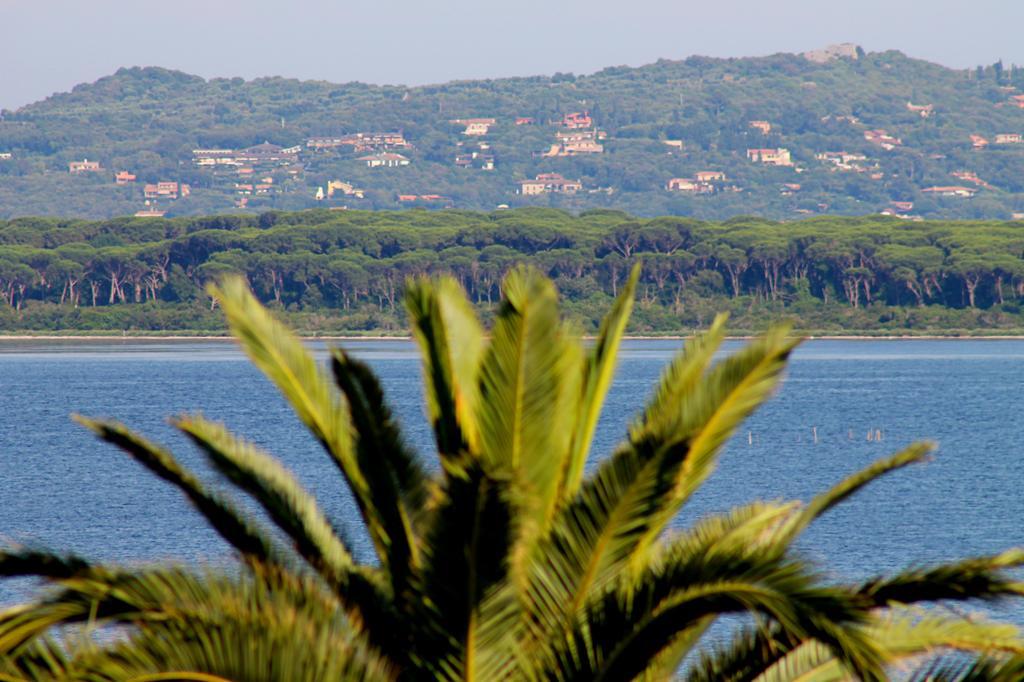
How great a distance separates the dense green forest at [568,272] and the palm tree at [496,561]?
137519mm

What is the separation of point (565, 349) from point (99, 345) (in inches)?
6390

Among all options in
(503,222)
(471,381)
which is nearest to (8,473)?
(471,381)

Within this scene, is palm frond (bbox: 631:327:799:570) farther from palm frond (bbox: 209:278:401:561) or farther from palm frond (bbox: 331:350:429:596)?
palm frond (bbox: 209:278:401:561)

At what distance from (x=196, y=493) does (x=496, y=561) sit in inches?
62.3

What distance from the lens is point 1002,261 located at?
15212 centimetres

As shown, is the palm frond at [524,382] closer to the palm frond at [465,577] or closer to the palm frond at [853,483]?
the palm frond at [465,577]

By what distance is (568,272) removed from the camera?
160m

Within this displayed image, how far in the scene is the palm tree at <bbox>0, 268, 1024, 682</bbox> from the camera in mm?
7246

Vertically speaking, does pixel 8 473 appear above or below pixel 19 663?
below

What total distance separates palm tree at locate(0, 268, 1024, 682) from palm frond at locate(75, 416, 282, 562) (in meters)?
0.01

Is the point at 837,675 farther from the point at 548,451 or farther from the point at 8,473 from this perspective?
the point at 8,473

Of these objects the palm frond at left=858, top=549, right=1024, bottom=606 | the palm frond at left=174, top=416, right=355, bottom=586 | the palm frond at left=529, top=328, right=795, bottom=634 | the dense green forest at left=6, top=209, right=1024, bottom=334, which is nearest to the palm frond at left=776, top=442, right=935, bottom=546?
the palm frond at left=858, top=549, right=1024, bottom=606

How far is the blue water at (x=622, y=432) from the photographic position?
135ft

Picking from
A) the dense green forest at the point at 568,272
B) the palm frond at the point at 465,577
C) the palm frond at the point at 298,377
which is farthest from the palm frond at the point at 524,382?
the dense green forest at the point at 568,272
